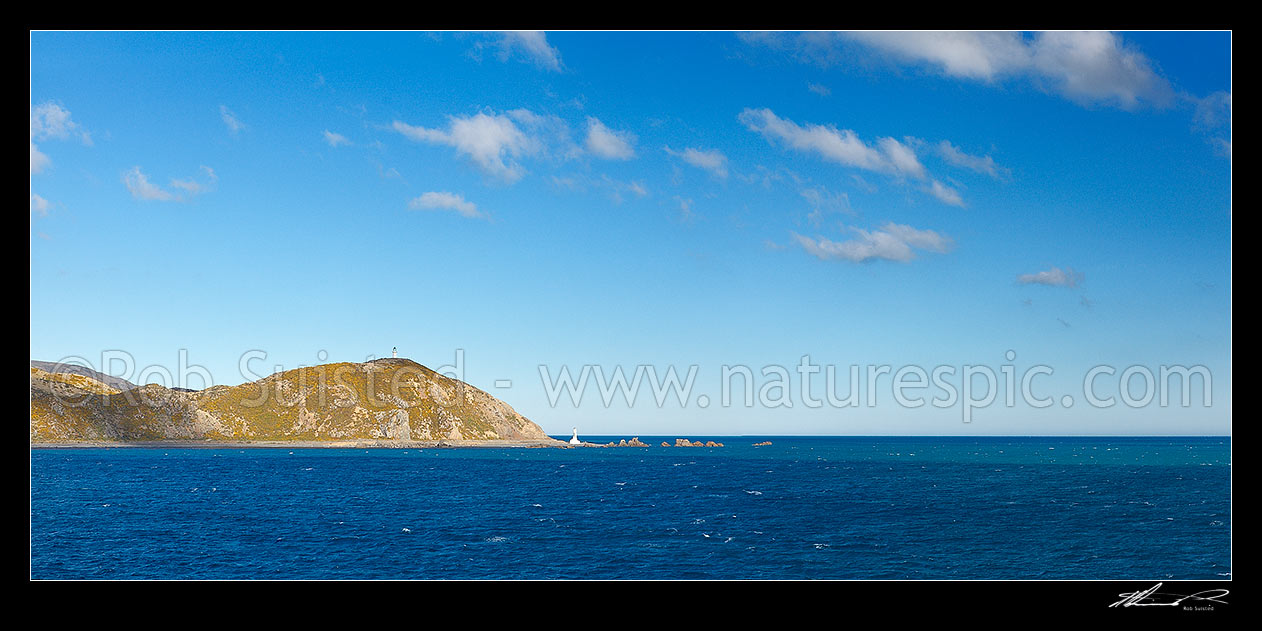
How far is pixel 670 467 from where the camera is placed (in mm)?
135375

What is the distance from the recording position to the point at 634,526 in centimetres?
5606

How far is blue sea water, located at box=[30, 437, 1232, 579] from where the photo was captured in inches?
1663
